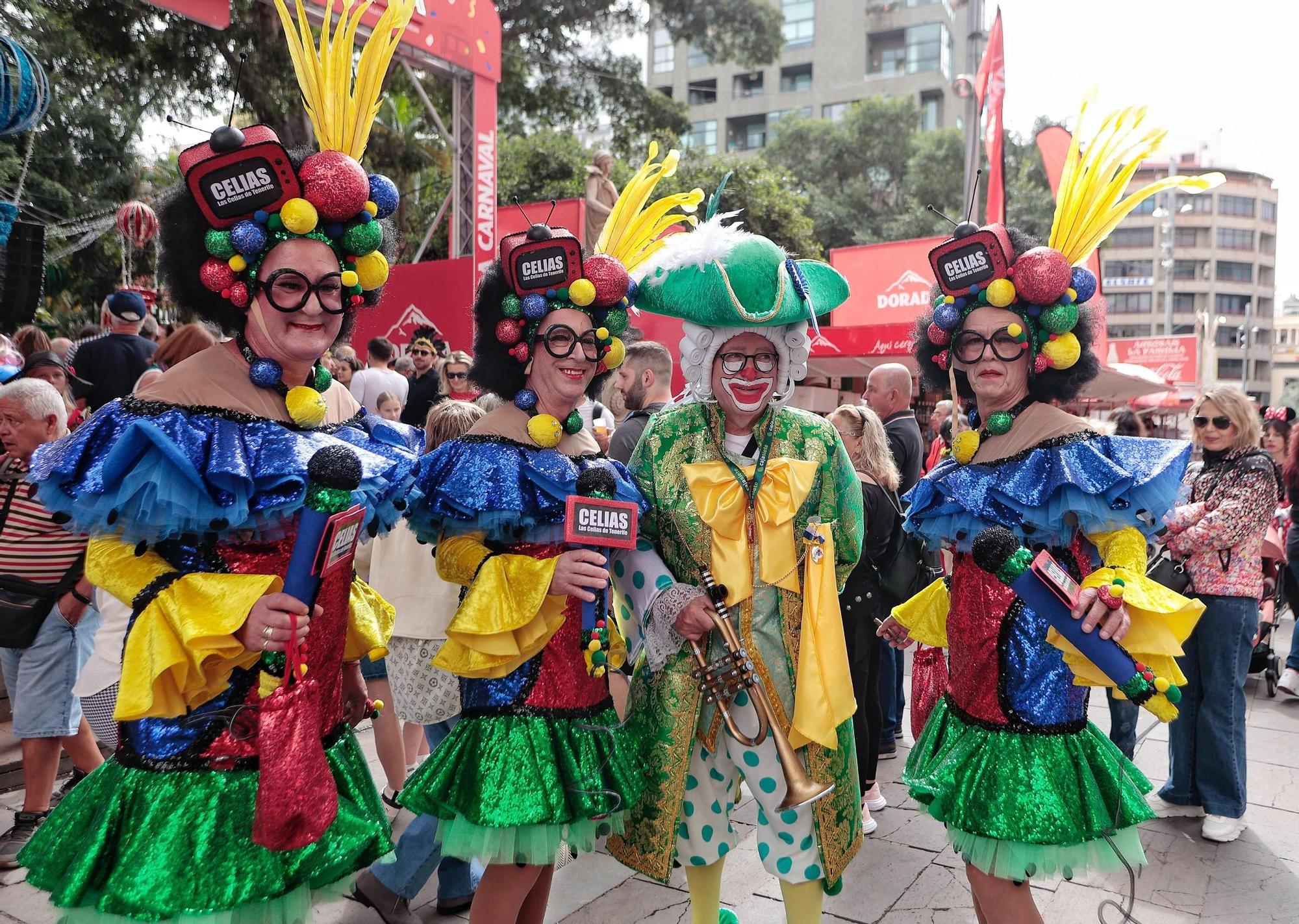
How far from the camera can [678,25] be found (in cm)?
1994

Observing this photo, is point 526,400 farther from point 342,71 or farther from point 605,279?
point 342,71

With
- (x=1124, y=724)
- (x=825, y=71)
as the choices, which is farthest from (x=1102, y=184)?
(x=825, y=71)

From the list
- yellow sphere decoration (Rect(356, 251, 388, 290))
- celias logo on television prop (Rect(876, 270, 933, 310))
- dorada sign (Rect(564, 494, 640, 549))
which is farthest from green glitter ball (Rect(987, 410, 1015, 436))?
celias logo on television prop (Rect(876, 270, 933, 310))

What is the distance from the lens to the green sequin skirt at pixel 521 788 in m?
2.34

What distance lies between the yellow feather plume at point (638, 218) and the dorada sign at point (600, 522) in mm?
884

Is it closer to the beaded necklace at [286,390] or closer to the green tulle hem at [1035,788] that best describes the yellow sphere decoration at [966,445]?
the green tulle hem at [1035,788]

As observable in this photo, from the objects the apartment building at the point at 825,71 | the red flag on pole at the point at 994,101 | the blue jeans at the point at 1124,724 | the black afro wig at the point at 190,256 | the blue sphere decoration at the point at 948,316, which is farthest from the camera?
the apartment building at the point at 825,71

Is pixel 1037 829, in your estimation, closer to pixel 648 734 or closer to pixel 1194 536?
pixel 648 734

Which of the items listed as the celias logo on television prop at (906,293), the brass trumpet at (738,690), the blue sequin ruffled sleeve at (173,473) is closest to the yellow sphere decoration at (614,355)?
the brass trumpet at (738,690)

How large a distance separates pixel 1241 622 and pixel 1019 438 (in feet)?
8.06

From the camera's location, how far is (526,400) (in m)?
2.66

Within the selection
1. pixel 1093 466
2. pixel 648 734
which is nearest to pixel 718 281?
pixel 1093 466

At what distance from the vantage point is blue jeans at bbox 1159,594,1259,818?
4.19m

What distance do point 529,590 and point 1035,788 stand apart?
141 centimetres
